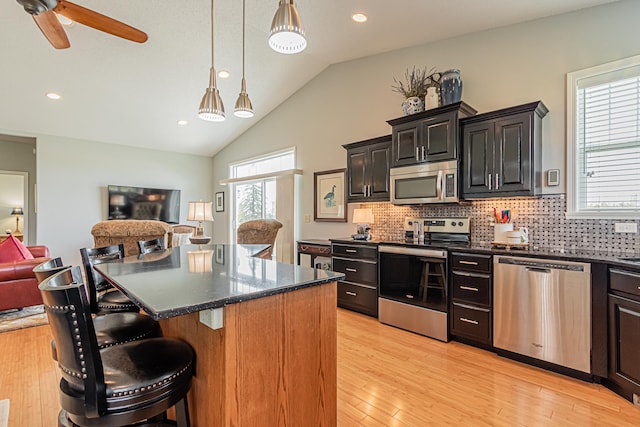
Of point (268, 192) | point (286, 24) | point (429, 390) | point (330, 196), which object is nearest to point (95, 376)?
point (286, 24)

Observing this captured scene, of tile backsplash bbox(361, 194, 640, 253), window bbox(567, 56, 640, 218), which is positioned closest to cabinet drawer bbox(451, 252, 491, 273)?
tile backsplash bbox(361, 194, 640, 253)

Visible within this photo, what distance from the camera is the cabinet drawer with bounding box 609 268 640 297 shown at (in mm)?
2076

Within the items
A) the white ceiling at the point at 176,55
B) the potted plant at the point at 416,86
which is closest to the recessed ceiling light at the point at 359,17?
the white ceiling at the point at 176,55

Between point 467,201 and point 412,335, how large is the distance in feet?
5.06

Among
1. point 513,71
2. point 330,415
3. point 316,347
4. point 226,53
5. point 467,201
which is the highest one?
point 226,53

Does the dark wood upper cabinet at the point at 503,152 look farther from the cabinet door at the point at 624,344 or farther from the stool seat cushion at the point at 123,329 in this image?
the stool seat cushion at the point at 123,329

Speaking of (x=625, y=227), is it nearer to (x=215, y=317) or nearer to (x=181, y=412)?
(x=215, y=317)

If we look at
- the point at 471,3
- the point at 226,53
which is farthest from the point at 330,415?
the point at 226,53

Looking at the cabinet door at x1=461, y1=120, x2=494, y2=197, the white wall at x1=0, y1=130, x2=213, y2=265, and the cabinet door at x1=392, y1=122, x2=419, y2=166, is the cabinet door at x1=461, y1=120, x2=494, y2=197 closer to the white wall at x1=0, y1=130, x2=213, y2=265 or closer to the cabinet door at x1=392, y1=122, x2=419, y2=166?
the cabinet door at x1=392, y1=122, x2=419, y2=166

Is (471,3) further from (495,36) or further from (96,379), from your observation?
(96,379)

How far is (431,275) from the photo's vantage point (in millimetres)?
3252

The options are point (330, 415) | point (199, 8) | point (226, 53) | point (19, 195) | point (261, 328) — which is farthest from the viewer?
point (19, 195)

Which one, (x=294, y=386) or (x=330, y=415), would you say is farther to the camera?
(x=330, y=415)

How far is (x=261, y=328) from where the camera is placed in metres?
1.32
